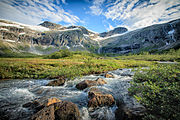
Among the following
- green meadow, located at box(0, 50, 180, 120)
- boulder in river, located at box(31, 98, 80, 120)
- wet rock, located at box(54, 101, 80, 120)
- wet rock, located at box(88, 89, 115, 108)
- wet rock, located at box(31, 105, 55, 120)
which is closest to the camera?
green meadow, located at box(0, 50, 180, 120)

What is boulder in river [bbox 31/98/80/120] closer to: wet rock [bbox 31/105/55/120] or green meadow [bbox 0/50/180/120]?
wet rock [bbox 31/105/55/120]

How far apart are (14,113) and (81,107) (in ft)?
19.4

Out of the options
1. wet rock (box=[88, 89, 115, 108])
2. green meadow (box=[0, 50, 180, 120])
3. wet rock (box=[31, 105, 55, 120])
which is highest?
green meadow (box=[0, 50, 180, 120])

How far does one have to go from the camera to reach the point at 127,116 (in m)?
5.54

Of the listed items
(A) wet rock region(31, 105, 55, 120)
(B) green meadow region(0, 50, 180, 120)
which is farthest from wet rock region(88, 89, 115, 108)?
(A) wet rock region(31, 105, 55, 120)

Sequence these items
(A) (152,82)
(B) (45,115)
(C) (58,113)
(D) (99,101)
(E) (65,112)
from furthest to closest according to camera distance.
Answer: (A) (152,82) < (D) (99,101) < (E) (65,112) < (C) (58,113) < (B) (45,115)

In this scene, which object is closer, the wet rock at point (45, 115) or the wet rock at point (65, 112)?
the wet rock at point (45, 115)

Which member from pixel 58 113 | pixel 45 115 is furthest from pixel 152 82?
pixel 45 115

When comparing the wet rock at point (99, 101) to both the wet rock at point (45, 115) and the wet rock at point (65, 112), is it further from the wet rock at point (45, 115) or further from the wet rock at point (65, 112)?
the wet rock at point (45, 115)

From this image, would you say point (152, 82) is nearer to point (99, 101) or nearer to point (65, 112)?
point (99, 101)

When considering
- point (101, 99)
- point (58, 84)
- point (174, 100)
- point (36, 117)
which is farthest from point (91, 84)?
point (174, 100)

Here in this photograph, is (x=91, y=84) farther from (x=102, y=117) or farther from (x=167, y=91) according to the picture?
(x=167, y=91)

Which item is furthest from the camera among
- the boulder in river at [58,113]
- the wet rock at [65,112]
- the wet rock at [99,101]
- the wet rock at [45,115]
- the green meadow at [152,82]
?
the wet rock at [99,101]

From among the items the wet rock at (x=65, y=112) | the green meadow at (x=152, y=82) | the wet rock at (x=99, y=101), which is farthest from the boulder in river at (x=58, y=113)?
the green meadow at (x=152, y=82)
